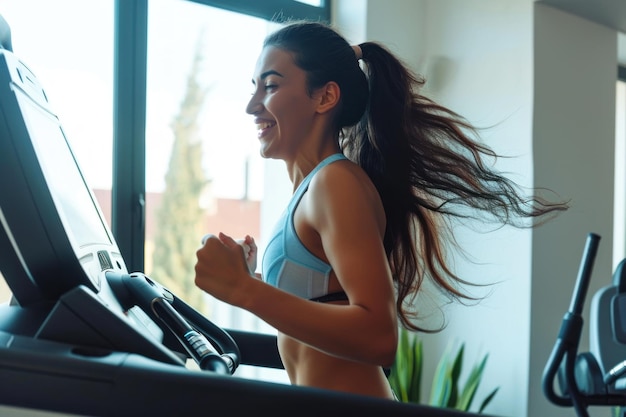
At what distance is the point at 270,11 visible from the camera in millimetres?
3301

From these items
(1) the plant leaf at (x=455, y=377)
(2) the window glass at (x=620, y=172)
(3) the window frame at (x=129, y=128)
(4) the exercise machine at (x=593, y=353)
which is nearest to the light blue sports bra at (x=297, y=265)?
(4) the exercise machine at (x=593, y=353)

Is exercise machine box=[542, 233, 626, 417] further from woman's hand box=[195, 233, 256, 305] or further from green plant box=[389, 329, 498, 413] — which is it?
woman's hand box=[195, 233, 256, 305]

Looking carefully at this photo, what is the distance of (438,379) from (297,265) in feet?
7.19

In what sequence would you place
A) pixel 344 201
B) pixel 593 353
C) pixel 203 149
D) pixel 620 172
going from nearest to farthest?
pixel 344 201 → pixel 593 353 → pixel 203 149 → pixel 620 172

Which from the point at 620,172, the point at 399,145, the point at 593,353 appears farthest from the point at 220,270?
the point at 620,172

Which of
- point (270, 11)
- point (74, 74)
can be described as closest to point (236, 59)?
point (270, 11)

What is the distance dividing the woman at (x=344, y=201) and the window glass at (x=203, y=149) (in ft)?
6.22

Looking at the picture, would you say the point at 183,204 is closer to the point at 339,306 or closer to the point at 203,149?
the point at 203,149

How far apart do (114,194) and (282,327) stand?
1956 millimetres

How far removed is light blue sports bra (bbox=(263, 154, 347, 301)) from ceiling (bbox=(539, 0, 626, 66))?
2.40 metres

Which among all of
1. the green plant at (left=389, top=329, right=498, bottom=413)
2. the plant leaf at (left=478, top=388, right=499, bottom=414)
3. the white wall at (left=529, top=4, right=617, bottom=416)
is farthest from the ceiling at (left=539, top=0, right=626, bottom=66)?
the plant leaf at (left=478, top=388, right=499, bottom=414)

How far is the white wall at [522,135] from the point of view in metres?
3.16

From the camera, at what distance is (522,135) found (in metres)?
3.19

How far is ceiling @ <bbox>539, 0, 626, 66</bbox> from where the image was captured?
3.21 m
